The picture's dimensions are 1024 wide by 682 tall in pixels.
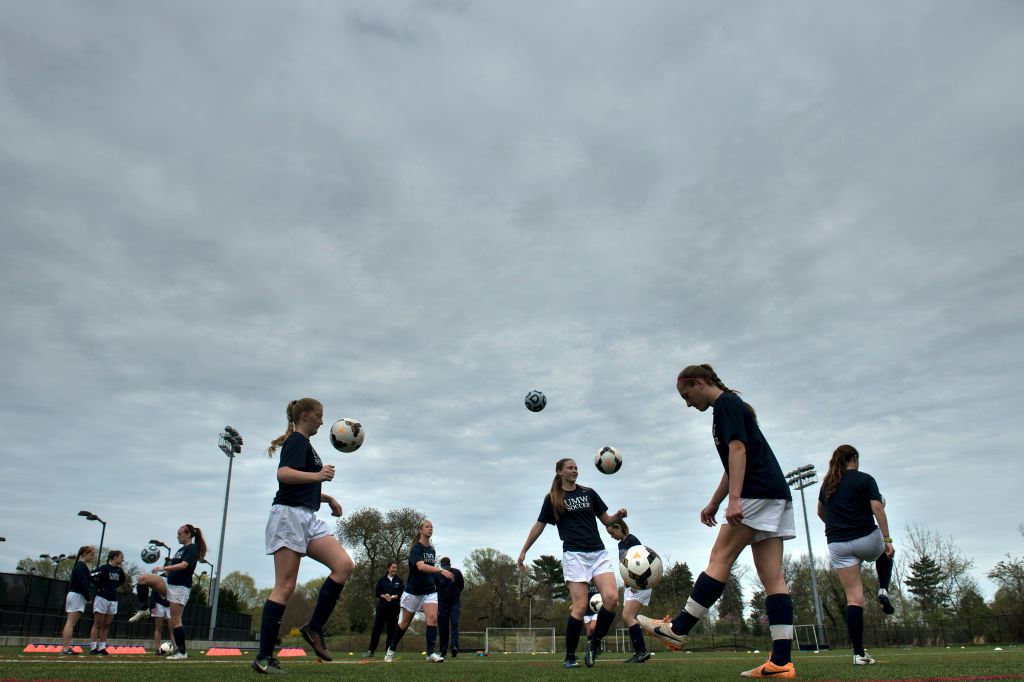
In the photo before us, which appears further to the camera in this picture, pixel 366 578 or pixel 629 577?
pixel 366 578

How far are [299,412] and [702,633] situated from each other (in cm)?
3430

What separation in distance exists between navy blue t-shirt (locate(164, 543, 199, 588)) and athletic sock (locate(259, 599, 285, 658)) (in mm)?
6643

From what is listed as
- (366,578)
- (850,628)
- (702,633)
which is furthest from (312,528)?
(366,578)

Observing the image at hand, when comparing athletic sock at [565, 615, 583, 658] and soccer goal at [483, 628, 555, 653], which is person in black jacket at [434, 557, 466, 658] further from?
athletic sock at [565, 615, 583, 658]

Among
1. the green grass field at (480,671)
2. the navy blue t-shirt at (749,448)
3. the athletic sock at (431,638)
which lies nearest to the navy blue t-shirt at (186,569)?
the green grass field at (480,671)

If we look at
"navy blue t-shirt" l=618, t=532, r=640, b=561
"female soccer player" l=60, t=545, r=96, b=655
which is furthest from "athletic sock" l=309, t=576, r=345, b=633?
"female soccer player" l=60, t=545, r=96, b=655

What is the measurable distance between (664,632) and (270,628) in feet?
10.1

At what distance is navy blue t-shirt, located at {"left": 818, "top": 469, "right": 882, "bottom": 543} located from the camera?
22.8 ft

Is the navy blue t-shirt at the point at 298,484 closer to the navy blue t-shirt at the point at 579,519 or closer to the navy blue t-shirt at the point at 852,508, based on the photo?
the navy blue t-shirt at the point at 579,519

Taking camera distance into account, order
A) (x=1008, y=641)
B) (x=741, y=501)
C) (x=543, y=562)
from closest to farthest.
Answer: (x=741, y=501)
(x=1008, y=641)
(x=543, y=562)

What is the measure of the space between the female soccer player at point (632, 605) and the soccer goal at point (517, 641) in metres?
14.9

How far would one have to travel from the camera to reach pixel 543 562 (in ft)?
250

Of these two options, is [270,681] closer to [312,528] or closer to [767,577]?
[312,528]

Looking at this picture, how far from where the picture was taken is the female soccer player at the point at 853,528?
6848mm
